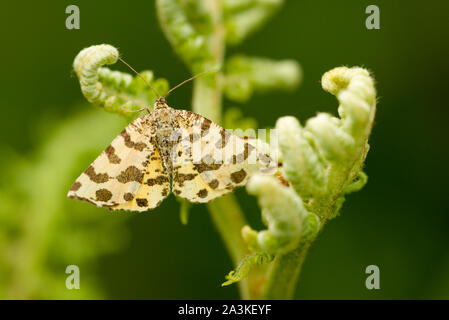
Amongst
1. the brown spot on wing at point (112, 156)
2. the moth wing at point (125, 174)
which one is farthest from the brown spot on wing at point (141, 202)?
the brown spot on wing at point (112, 156)

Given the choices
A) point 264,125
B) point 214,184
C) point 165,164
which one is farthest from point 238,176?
point 264,125

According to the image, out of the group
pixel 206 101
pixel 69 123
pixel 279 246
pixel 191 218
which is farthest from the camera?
pixel 191 218

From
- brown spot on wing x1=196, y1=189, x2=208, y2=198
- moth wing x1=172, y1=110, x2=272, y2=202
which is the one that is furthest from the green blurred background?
brown spot on wing x1=196, y1=189, x2=208, y2=198

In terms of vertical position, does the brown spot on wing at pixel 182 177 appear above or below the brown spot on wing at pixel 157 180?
below

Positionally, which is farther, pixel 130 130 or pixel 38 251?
pixel 38 251

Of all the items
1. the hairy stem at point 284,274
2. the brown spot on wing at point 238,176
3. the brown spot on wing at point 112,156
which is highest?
the brown spot on wing at point 112,156

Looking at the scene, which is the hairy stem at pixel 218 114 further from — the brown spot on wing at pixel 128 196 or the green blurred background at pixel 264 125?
Answer: the green blurred background at pixel 264 125

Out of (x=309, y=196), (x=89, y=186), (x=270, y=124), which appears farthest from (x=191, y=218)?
(x=309, y=196)

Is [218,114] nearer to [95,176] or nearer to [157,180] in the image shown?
[157,180]
